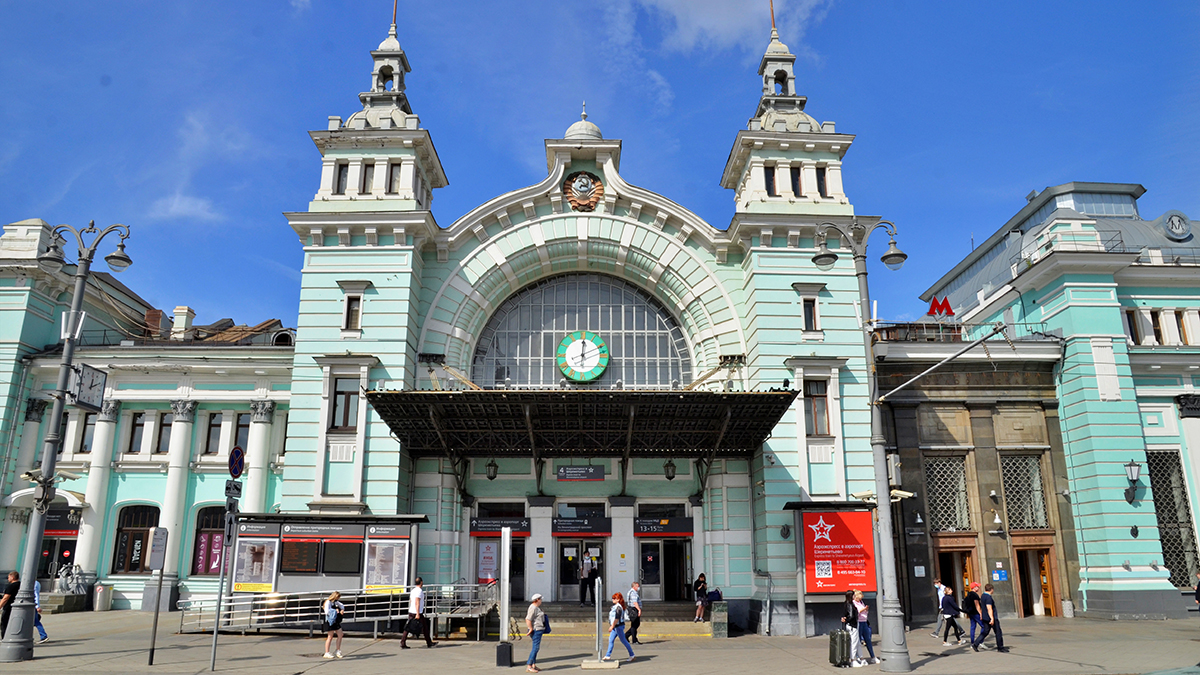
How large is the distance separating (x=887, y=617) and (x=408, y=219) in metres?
20.9

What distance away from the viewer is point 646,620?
2669 cm

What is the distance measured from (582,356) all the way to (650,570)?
8649mm

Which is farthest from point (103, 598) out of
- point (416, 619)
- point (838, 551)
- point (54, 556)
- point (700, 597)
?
point (838, 551)

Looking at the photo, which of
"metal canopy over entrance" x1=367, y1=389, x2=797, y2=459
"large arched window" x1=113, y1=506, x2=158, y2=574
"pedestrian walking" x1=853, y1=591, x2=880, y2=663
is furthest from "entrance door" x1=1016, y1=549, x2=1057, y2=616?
"large arched window" x1=113, y1=506, x2=158, y2=574

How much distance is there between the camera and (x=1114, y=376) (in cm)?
3052

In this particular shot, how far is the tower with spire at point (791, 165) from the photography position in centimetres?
3019

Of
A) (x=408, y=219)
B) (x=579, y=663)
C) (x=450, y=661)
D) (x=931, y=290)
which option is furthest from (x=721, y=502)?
(x=931, y=290)

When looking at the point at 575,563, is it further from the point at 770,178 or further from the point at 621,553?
the point at 770,178

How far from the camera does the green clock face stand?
3058cm

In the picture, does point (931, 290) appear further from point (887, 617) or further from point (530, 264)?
point (887, 617)

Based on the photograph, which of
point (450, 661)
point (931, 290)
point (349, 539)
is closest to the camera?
point (450, 661)

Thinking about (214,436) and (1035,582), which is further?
(214,436)

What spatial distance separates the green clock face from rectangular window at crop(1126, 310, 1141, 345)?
22.2 meters

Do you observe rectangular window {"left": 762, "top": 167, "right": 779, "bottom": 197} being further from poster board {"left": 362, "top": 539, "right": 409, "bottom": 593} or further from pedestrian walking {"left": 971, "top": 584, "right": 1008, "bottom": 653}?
poster board {"left": 362, "top": 539, "right": 409, "bottom": 593}
